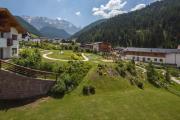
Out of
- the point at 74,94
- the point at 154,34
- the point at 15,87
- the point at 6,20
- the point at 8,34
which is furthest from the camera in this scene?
the point at 154,34

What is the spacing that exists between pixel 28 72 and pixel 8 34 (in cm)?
1374

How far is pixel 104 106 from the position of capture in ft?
81.9

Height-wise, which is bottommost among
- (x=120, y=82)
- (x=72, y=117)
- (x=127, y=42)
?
(x=72, y=117)

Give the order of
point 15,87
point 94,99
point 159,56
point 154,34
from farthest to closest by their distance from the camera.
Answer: point 154,34
point 159,56
point 15,87
point 94,99

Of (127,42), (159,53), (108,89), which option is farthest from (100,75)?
(127,42)

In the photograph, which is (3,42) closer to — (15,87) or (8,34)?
(8,34)

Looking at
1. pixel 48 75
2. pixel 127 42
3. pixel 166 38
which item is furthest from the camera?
pixel 127 42

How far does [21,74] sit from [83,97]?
26.0ft

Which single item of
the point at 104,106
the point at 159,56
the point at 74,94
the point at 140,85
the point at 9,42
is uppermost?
the point at 9,42

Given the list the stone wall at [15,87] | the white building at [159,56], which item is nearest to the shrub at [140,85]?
the stone wall at [15,87]

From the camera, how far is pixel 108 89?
98.6 feet

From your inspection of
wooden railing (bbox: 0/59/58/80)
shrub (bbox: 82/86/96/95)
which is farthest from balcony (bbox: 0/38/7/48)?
shrub (bbox: 82/86/96/95)

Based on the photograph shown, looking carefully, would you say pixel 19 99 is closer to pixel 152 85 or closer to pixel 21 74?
pixel 21 74

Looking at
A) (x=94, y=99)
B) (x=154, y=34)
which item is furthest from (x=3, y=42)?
(x=154, y=34)
